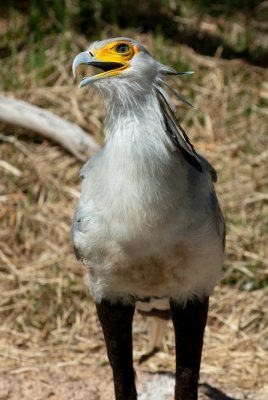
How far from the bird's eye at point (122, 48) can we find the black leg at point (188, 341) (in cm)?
97

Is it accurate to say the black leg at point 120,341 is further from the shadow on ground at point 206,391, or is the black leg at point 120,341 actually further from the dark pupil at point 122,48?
the dark pupil at point 122,48

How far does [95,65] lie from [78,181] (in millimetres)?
2945

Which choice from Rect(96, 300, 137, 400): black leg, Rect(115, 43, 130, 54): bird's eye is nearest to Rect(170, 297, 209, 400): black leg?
Rect(96, 300, 137, 400): black leg

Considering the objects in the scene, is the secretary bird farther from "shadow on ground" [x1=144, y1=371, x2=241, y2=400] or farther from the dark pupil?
"shadow on ground" [x1=144, y1=371, x2=241, y2=400]

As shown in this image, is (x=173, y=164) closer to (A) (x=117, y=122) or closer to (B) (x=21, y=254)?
(A) (x=117, y=122)

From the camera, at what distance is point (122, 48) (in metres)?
2.78

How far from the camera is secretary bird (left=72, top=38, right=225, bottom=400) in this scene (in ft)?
8.98

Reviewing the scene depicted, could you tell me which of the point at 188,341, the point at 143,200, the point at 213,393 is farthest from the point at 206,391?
the point at 143,200

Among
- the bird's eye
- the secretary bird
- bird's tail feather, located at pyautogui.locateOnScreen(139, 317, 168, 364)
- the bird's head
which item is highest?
the bird's eye

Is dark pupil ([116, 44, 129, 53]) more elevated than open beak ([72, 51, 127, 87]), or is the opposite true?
dark pupil ([116, 44, 129, 53])

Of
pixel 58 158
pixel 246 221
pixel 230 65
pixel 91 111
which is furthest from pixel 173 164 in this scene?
pixel 230 65

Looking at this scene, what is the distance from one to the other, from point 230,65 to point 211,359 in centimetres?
298

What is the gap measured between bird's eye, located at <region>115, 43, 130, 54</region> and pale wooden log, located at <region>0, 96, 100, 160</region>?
2.81 metres

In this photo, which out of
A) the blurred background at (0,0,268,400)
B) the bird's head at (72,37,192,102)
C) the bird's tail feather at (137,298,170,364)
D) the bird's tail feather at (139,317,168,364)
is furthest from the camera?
the blurred background at (0,0,268,400)
